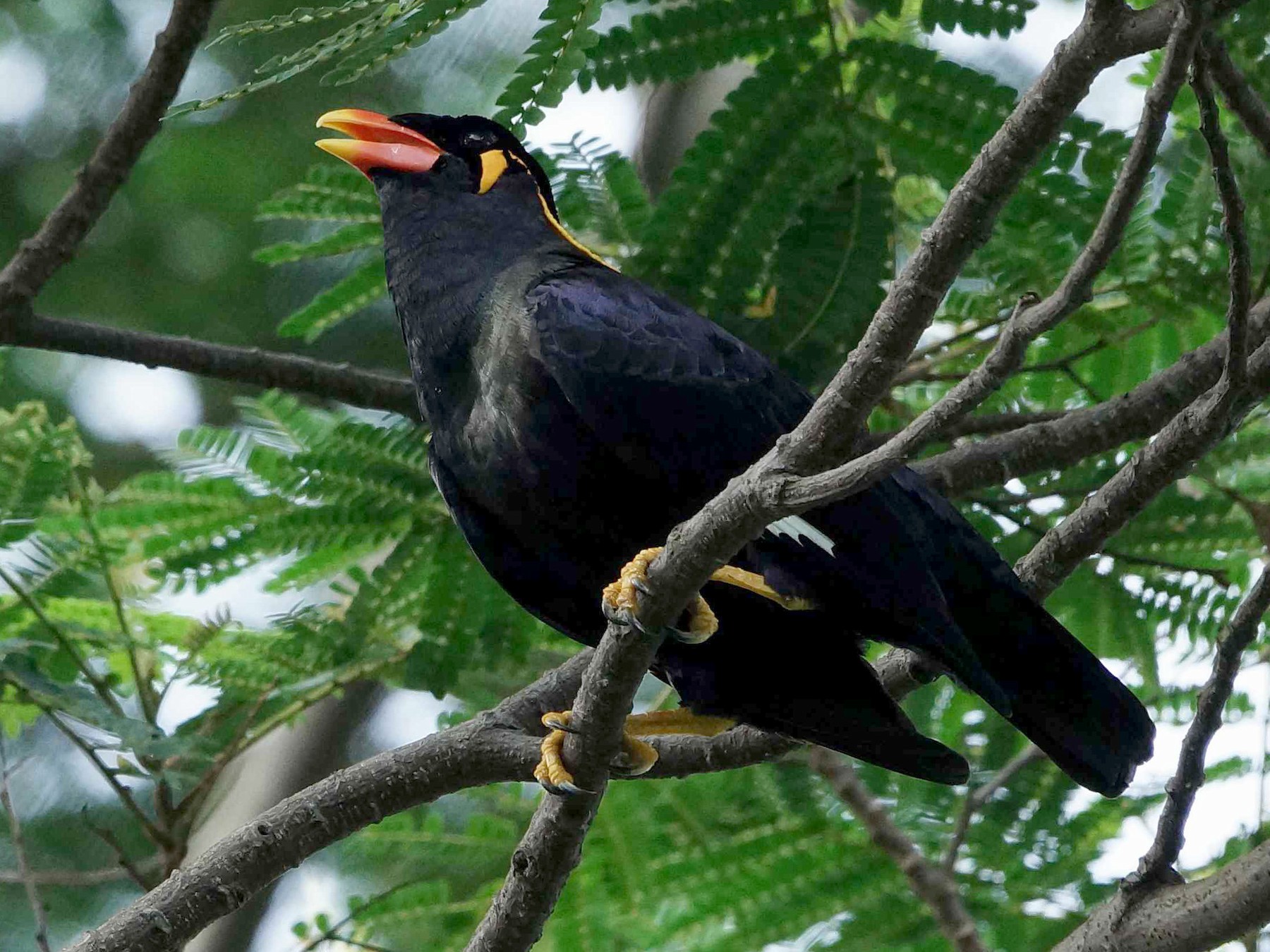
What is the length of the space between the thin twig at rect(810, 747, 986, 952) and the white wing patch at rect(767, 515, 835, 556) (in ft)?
4.76

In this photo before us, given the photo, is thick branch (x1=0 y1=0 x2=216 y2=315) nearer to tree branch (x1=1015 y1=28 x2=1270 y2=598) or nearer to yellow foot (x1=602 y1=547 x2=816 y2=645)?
yellow foot (x1=602 y1=547 x2=816 y2=645)

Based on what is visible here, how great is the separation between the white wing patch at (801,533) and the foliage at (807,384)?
0.93m

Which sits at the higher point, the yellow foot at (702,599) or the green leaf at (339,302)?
the green leaf at (339,302)

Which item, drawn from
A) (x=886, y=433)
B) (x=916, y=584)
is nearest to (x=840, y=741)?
(x=916, y=584)

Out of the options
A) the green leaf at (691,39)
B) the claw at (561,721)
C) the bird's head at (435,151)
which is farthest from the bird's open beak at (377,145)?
the claw at (561,721)

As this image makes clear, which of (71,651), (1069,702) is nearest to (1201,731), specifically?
→ (1069,702)

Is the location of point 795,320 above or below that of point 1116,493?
above

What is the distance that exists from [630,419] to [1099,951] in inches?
57.8

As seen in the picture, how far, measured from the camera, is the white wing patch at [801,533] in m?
3.33

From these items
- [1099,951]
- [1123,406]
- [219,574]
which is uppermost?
[219,574]

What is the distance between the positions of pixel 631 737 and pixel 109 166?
92.6 inches

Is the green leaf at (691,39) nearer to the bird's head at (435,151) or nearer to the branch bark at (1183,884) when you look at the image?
the bird's head at (435,151)

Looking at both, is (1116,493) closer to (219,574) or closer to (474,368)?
(474,368)

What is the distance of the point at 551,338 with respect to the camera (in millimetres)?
3465
